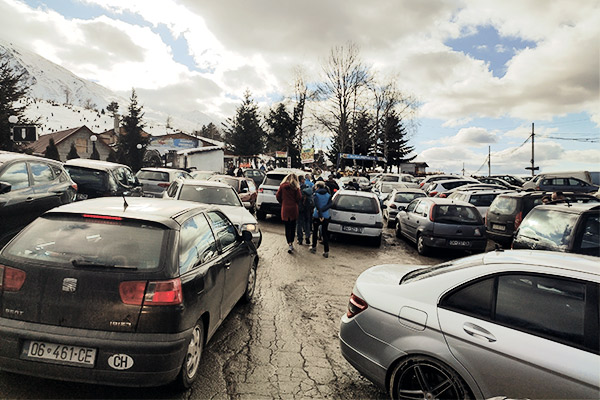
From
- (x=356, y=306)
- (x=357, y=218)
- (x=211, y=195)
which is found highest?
(x=211, y=195)

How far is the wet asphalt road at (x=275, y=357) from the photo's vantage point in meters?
2.84

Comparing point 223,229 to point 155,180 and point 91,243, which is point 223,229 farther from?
point 155,180

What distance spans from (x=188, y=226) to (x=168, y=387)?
4.36 feet

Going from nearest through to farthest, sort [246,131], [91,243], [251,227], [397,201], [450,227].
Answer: [91,243] < [251,227] < [450,227] < [397,201] < [246,131]

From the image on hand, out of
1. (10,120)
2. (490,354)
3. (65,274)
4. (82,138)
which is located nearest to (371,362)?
(490,354)

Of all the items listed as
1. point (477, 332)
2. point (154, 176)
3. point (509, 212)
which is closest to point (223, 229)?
point (477, 332)

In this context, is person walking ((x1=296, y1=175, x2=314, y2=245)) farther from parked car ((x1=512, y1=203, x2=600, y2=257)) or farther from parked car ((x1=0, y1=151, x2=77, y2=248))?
parked car ((x1=0, y1=151, x2=77, y2=248))

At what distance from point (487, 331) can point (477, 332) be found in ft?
0.21

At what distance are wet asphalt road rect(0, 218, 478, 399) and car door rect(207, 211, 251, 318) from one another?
41 centimetres

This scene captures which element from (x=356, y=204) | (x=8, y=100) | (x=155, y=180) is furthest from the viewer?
(x=8, y=100)

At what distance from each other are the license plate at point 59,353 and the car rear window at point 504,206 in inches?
377

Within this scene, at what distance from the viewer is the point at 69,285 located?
2.54 metres

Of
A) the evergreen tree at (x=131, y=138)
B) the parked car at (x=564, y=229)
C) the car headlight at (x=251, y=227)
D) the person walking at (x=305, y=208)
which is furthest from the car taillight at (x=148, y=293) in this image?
the evergreen tree at (x=131, y=138)

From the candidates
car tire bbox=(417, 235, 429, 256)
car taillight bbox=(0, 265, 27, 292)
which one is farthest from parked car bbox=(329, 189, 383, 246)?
car taillight bbox=(0, 265, 27, 292)
